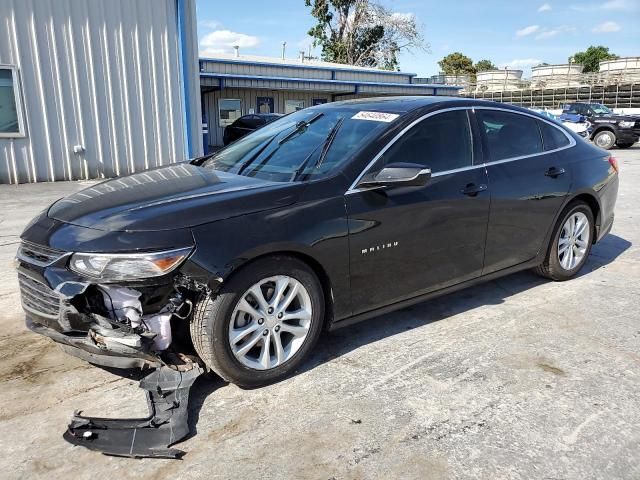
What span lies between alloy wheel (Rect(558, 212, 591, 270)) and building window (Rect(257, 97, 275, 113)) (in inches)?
850

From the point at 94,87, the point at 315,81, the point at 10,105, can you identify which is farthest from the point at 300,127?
the point at 315,81

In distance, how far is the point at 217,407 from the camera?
2.85m

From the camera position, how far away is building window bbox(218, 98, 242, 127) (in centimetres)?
2400

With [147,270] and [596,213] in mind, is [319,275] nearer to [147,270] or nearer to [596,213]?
[147,270]

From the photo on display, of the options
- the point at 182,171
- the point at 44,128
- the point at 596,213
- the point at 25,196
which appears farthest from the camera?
the point at 44,128

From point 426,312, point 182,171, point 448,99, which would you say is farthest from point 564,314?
point 182,171

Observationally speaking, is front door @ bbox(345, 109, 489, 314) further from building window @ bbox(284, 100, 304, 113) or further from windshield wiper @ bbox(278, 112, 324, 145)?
building window @ bbox(284, 100, 304, 113)

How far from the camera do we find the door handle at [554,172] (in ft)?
14.5

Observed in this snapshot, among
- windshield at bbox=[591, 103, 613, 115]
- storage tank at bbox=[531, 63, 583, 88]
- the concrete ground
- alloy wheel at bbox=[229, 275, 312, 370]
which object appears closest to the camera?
the concrete ground

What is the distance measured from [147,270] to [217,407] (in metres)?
0.86

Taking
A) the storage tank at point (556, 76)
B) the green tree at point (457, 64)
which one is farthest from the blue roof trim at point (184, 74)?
the green tree at point (457, 64)

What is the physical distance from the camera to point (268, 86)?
23203mm

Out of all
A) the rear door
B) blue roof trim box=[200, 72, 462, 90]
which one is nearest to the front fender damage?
the rear door

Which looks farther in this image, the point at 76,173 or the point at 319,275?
the point at 76,173
